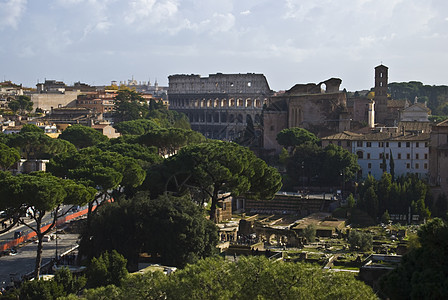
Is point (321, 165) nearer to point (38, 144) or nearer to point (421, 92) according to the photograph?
point (38, 144)

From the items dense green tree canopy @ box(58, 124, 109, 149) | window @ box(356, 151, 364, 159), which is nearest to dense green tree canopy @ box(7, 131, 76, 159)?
dense green tree canopy @ box(58, 124, 109, 149)

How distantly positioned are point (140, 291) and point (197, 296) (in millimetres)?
1791

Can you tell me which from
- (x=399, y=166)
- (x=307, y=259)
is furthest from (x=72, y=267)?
(x=399, y=166)

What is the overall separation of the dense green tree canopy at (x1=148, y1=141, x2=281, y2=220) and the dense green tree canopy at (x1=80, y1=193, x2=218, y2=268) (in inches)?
232

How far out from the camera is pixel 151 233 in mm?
32688

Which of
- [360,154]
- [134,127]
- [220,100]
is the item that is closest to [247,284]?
[360,154]

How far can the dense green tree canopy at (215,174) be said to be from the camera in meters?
39.4

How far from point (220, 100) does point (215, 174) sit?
3012 inches

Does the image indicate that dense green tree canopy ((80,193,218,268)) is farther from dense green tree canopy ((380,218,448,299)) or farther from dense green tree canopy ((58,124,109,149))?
dense green tree canopy ((58,124,109,149))

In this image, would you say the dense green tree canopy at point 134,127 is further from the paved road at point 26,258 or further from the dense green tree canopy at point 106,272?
the dense green tree canopy at point 106,272

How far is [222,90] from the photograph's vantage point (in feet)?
378

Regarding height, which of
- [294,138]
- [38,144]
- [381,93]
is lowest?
[38,144]

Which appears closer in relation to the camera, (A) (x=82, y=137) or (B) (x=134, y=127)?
(A) (x=82, y=137)

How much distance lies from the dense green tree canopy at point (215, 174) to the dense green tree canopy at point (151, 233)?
19.3ft
